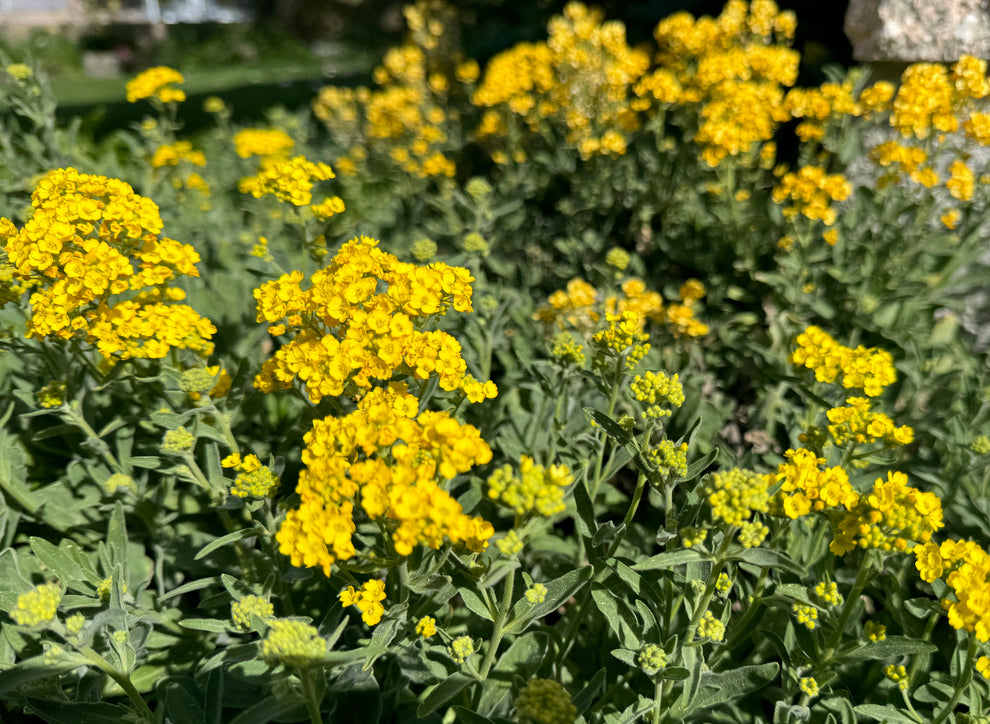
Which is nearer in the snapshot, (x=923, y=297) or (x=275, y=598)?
(x=275, y=598)

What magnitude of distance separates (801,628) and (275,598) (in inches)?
81.3

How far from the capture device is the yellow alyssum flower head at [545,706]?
6.20 feet

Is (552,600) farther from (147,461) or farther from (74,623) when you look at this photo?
(147,461)

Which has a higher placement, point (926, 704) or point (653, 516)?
point (653, 516)

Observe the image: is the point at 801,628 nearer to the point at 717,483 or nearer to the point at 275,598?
the point at 717,483

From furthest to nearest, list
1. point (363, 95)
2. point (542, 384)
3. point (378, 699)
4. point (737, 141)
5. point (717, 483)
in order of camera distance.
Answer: point (363, 95), point (737, 141), point (542, 384), point (378, 699), point (717, 483)

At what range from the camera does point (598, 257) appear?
5.12m

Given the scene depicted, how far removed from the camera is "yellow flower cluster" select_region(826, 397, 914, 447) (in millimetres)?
2244

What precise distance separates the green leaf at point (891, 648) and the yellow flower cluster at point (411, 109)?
4.31 m

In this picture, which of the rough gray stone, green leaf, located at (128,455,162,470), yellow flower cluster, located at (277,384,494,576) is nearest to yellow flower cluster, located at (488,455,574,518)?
yellow flower cluster, located at (277,384,494,576)

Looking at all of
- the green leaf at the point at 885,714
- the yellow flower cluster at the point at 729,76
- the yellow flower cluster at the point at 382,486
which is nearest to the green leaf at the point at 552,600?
the yellow flower cluster at the point at 382,486

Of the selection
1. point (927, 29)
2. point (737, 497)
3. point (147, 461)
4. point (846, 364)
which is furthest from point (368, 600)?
point (927, 29)

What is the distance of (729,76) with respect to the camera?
4.26 m

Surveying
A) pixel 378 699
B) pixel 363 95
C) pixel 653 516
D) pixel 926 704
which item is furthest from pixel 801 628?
pixel 363 95
